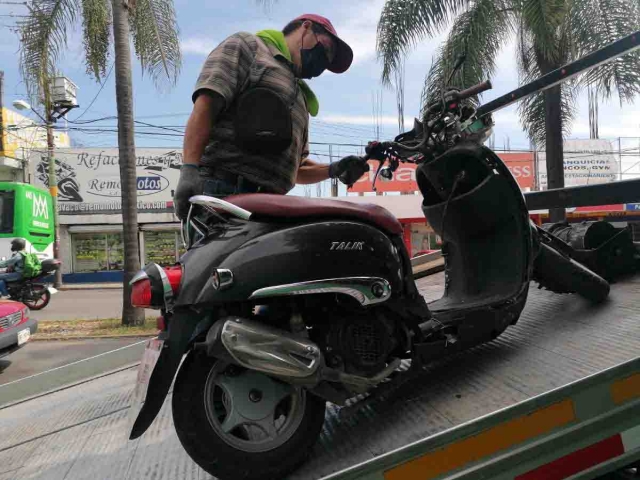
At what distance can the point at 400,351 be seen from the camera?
1.93 meters

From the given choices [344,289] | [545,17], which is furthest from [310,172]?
[545,17]

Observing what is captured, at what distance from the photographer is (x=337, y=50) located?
234 centimetres

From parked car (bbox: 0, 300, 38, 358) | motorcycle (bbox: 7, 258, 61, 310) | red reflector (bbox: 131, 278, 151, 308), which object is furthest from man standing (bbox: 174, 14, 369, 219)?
motorcycle (bbox: 7, 258, 61, 310)

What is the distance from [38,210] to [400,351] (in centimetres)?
1452

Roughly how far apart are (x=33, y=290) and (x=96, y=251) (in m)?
11.6

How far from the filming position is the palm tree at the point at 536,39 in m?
7.14

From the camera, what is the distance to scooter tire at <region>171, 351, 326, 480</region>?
159 centimetres

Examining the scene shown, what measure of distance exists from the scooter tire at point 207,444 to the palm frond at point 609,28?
7371mm

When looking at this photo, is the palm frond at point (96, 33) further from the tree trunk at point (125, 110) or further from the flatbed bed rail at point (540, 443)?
the flatbed bed rail at point (540, 443)

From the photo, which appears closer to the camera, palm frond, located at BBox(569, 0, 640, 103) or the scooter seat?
the scooter seat

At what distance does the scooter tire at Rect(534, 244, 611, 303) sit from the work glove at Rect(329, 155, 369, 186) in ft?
3.07

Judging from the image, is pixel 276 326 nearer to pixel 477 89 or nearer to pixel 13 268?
pixel 477 89

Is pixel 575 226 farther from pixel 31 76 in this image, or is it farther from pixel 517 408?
pixel 31 76

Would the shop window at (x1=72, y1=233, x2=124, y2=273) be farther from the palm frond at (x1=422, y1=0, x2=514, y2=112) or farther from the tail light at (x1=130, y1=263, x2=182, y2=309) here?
the tail light at (x1=130, y1=263, x2=182, y2=309)
